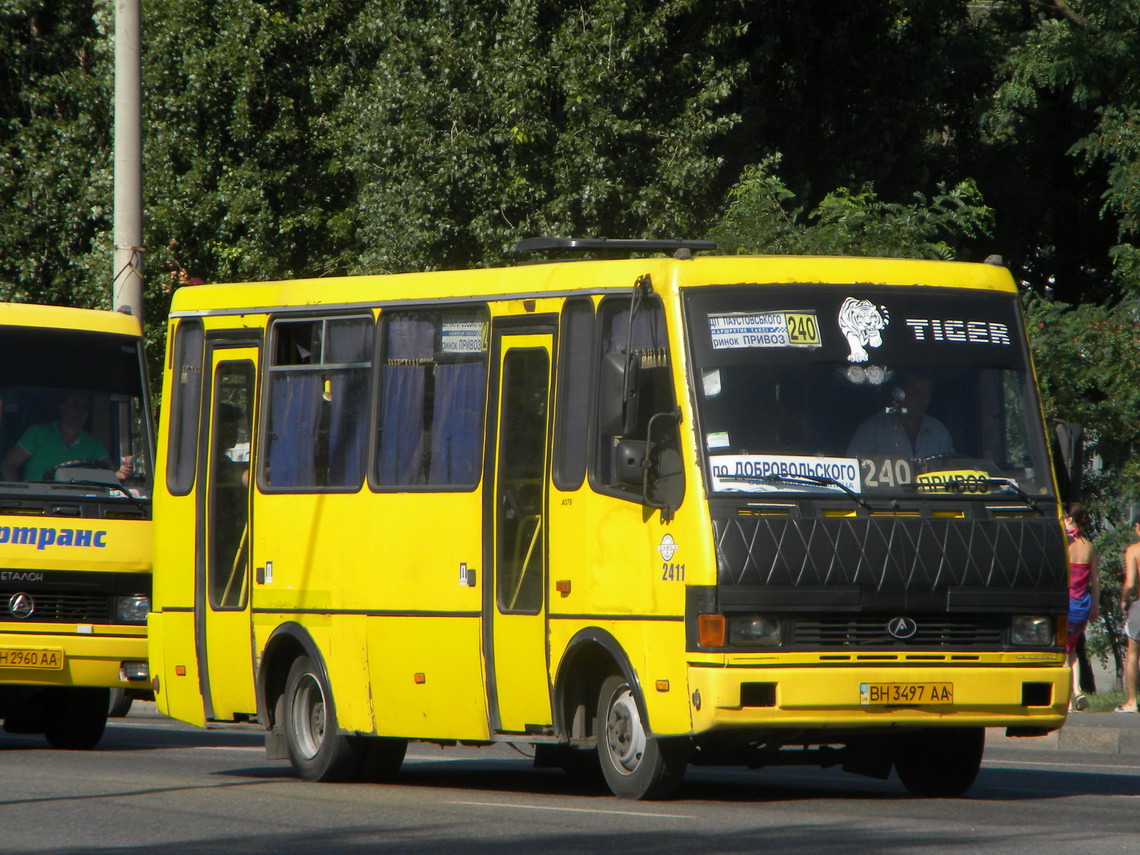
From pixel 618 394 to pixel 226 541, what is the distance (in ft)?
11.5

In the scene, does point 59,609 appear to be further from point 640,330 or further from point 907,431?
point 907,431

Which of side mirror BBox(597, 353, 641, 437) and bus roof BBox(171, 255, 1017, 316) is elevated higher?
bus roof BBox(171, 255, 1017, 316)

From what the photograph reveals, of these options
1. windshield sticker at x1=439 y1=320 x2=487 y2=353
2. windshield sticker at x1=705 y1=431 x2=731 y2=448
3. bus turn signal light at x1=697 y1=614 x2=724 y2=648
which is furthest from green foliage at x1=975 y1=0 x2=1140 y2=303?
bus turn signal light at x1=697 y1=614 x2=724 y2=648

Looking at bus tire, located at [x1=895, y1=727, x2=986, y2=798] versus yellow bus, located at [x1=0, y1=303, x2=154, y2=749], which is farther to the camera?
yellow bus, located at [x1=0, y1=303, x2=154, y2=749]

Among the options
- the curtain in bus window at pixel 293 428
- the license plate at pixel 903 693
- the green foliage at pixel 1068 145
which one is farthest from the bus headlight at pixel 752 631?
the green foliage at pixel 1068 145

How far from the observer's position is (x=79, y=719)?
14828 mm

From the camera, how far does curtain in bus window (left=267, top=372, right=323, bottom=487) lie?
1196 centimetres

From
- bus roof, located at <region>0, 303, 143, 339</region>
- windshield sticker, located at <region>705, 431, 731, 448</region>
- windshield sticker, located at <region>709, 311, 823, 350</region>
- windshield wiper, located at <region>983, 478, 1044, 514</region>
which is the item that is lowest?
windshield wiper, located at <region>983, 478, 1044, 514</region>

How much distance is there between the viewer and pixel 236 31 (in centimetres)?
2686

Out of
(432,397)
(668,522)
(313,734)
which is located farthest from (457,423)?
(313,734)

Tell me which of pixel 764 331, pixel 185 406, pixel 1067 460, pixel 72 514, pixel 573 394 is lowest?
pixel 72 514

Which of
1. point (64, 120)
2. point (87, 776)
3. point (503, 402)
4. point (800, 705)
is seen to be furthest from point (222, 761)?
point (64, 120)

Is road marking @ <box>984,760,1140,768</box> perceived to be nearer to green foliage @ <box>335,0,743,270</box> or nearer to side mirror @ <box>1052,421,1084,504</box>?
side mirror @ <box>1052,421,1084,504</box>

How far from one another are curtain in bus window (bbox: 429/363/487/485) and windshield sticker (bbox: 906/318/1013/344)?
91.0 inches
